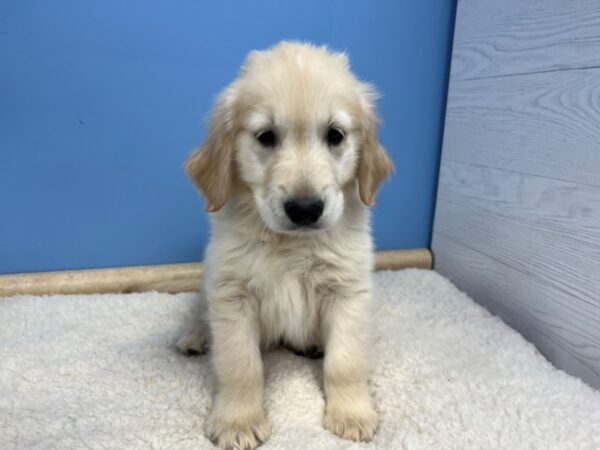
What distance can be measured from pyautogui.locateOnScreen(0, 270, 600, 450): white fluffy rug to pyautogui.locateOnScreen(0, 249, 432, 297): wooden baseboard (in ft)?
0.35

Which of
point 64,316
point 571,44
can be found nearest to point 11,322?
point 64,316

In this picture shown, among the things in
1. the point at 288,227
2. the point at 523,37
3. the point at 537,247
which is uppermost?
the point at 523,37

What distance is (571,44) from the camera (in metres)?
1.55

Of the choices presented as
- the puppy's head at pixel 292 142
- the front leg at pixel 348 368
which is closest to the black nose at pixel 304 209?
the puppy's head at pixel 292 142

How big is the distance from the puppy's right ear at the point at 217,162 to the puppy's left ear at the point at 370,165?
1.31 ft

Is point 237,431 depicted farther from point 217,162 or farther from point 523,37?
point 523,37

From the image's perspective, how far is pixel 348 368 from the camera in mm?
1340

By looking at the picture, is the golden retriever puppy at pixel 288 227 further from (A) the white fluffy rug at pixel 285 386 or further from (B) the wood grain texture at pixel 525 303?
(B) the wood grain texture at pixel 525 303

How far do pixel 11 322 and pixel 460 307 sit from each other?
6.09 ft

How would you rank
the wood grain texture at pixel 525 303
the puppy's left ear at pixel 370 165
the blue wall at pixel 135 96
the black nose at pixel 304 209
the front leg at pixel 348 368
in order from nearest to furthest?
the black nose at pixel 304 209 → the front leg at pixel 348 368 → the puppy's left ear at pixel 370 165 → the wood grain texture at pixel 525 303 → the blue wall at pixel 135 96

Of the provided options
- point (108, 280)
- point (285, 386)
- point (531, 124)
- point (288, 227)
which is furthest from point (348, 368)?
point (108, 280)

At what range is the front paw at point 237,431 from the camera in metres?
1.23

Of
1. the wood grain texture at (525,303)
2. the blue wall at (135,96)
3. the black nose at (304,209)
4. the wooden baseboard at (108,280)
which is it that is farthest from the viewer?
the wooden baseboard at (108,280)

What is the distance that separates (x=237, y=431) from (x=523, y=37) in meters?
1.71
